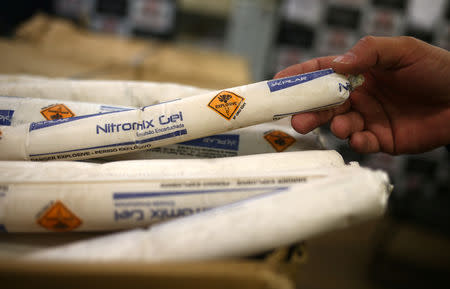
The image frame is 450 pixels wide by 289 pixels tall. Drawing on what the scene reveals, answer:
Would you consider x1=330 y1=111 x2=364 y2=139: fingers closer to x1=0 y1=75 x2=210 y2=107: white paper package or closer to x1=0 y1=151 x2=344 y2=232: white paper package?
x1=0 y1=151 x2=344 y2=232: white paper package

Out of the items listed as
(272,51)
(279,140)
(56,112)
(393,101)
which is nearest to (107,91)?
(56,112)

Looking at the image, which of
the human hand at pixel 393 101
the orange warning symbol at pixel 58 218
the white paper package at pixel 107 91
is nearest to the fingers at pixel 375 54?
the human hand at pixel 393 101

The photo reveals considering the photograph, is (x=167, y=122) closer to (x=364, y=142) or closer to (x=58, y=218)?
(x=58, y=218)

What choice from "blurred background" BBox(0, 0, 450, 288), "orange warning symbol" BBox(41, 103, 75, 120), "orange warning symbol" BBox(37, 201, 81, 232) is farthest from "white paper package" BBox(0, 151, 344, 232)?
"blurred background" BBox(0, 0, 450, 288)

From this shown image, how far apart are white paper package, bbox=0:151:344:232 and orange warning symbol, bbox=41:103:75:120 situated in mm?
104

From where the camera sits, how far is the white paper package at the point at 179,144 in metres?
0.48

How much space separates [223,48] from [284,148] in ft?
4.27

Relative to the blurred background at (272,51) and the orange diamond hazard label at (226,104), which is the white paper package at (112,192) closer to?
the orange diamond hazard label at (226,104)

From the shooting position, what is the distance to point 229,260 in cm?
32

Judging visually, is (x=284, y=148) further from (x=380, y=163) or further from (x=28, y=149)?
(x=380, y=163)

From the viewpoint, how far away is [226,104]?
1.41 ft

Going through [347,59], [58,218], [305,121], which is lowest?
[58,218]

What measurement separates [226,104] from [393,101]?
15.1 inches

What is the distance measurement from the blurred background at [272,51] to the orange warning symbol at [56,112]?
44cm
